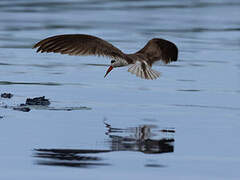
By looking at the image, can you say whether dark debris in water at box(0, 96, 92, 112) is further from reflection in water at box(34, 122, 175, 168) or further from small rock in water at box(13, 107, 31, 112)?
reflection in water at box(34, 122, 175, 168)

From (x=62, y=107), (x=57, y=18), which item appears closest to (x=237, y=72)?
(x=62, y=107)

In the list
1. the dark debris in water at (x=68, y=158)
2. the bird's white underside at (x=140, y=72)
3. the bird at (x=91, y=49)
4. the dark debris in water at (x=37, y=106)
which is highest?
the bird at (x=91, y=49)

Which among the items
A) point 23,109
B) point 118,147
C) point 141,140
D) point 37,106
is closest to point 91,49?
point 37,106

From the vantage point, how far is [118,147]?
960cm

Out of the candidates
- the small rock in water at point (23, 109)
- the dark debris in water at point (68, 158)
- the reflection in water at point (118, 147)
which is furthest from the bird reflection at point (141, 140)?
the small rock in water at point (23, 109)

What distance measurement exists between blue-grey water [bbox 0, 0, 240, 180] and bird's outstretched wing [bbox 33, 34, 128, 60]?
29.6 inches

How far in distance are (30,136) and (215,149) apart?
206 centimetres

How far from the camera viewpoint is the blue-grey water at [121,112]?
8797 mm

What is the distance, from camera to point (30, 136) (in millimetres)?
10047

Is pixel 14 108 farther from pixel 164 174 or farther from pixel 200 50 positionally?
pixel 200 50

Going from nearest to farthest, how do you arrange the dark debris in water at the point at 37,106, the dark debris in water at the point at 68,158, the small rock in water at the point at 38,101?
1. the dark debris in water at the point at 68,158
2. the dark debris in water at the point at 37,106
3. the small rock in water at the point at 38,101

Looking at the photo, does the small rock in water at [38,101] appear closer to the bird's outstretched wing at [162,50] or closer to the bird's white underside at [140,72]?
the bird's white underside at [140,72]

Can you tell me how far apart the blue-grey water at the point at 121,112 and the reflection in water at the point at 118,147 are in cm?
1

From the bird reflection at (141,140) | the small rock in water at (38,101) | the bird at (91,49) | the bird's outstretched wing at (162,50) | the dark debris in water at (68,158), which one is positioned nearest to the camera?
the dark debris in water at (68,158)
